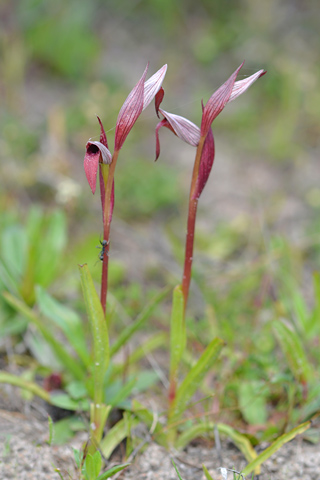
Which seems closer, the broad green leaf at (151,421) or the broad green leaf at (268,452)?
the broad green leaf at (268,452)

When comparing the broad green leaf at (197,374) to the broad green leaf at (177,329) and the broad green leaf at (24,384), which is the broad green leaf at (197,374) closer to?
the broad green leaf at (177,329)

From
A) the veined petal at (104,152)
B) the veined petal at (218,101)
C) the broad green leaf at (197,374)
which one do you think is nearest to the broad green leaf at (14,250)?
the broad green leaf at (197,374)

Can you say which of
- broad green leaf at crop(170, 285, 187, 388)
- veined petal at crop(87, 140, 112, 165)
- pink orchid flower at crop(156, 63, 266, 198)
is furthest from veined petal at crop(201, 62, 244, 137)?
broad green leaf at crop(170, 285, 187, 388)

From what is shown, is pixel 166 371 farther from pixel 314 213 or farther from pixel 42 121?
pixel 42 121

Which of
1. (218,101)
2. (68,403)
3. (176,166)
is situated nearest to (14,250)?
(68,403)

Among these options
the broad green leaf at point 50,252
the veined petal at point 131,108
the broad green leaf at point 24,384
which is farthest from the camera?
the broad green leaf at point 50,252

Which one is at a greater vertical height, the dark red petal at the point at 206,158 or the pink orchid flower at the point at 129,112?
the pink orchid flower at the point at 129,112

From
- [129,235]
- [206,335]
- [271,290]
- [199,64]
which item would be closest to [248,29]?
[199,64]
